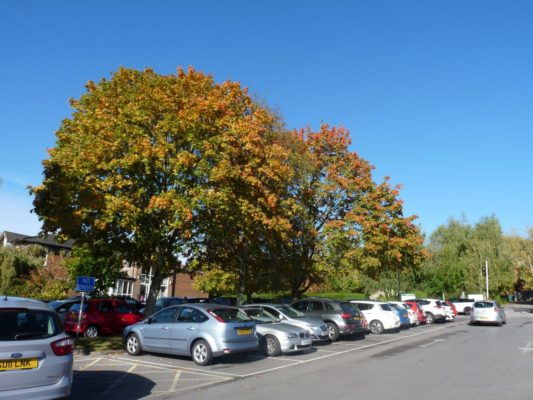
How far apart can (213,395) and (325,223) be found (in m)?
17.7

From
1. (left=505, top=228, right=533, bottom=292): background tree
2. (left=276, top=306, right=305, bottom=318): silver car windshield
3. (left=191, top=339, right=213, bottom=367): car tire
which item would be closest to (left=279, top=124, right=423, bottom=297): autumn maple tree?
(left=276, top=306, right=305, bottom=318): silver car windshield

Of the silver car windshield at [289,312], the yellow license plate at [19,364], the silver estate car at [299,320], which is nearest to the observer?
the yellow license plate at [19,364]

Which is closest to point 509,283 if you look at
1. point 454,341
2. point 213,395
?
point 454,341

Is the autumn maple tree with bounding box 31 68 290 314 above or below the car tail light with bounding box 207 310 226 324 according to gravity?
above

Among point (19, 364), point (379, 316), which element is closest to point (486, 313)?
point (379, 316)

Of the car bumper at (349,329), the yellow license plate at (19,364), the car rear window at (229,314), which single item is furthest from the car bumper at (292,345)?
the yellow license plate at (19,364)

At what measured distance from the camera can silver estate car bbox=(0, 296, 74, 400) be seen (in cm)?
575

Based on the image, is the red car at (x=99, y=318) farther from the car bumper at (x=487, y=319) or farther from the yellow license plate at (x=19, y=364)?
the car bumper at (x=487, y=319)

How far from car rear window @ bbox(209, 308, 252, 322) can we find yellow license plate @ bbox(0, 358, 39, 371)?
5.71 metres

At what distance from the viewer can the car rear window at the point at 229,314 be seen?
11.4m

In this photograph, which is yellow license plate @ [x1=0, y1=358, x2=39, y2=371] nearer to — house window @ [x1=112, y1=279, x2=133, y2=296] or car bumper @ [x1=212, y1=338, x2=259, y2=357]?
car bumper @ [x1=212, y1=338, x2=259, y2=357]

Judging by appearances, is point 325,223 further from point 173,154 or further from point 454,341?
point 173,154

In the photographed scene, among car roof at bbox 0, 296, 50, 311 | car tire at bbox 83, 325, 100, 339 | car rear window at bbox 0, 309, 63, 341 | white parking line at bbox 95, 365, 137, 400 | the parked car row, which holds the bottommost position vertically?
white parking line at bbox 95, 365, 137, 400

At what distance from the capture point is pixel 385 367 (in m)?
11.3
